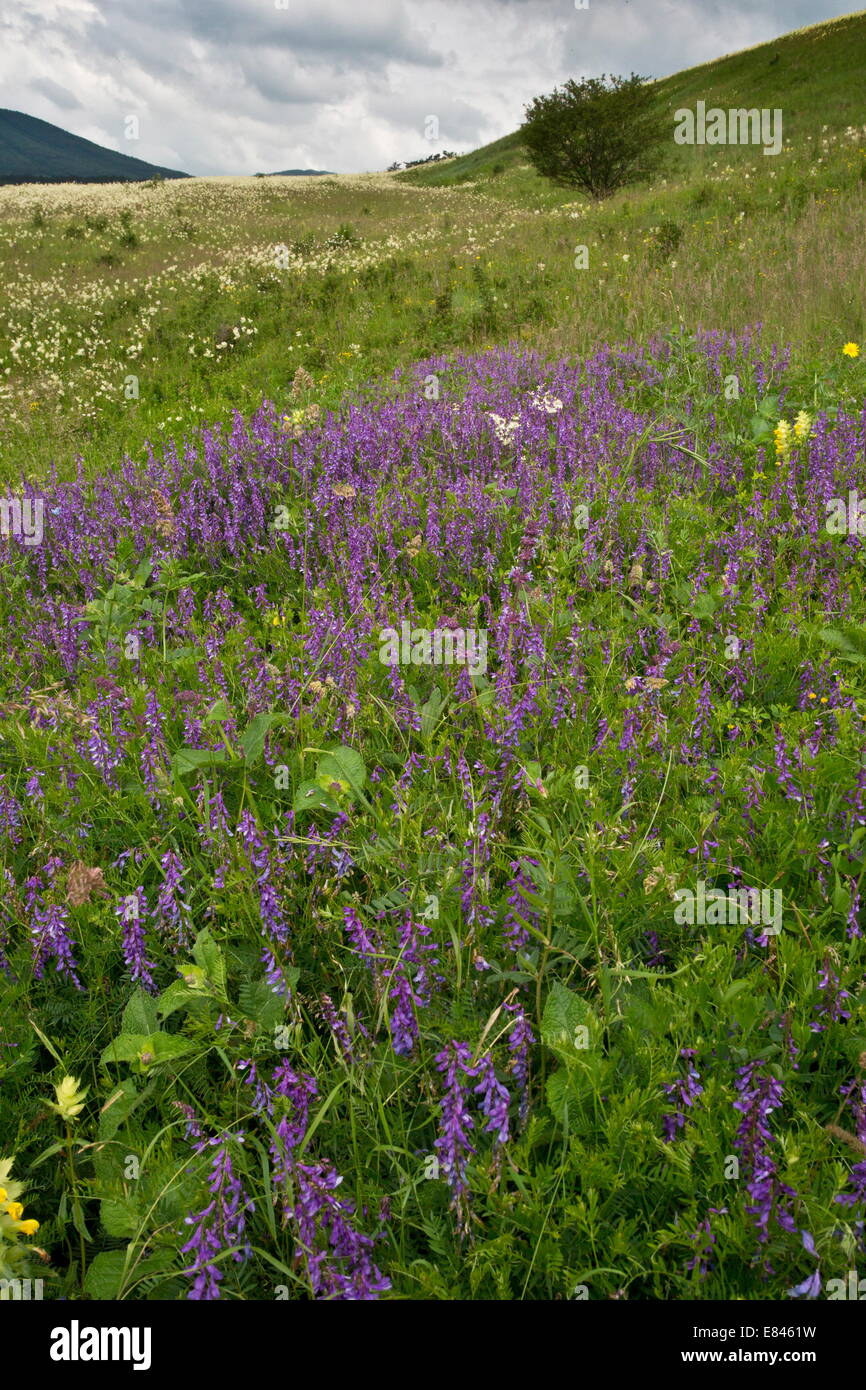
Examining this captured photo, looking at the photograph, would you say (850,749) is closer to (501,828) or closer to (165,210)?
(501,828)

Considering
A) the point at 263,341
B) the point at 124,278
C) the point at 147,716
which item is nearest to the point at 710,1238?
the point at 147,716

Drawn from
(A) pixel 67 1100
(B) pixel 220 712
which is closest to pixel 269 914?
(A) pixel 67 1100

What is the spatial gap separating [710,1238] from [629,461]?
4.25 metres

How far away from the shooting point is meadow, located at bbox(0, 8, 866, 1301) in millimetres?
1664

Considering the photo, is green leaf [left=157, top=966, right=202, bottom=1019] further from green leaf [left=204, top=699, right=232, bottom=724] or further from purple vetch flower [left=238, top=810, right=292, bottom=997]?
green leaf [left=204, top=699, right=232, bottom=724]

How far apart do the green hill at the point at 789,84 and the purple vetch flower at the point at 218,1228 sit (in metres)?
33.9

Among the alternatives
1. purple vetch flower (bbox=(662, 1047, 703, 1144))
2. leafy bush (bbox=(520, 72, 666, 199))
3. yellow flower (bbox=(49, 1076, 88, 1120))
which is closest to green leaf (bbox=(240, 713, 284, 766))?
yellow flower (bbox=(49, 1076, 88, 1120))

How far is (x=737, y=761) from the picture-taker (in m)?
2.63

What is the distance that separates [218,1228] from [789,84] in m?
54.4

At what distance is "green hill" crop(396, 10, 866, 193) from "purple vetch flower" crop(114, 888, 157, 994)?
3340cm

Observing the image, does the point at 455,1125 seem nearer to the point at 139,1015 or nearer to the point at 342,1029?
the point at 342,1029

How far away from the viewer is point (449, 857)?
231cm

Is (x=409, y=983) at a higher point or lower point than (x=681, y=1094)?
higher

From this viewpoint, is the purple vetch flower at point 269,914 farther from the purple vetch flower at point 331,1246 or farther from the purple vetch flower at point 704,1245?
the purple vetch flower at point 704,1245
